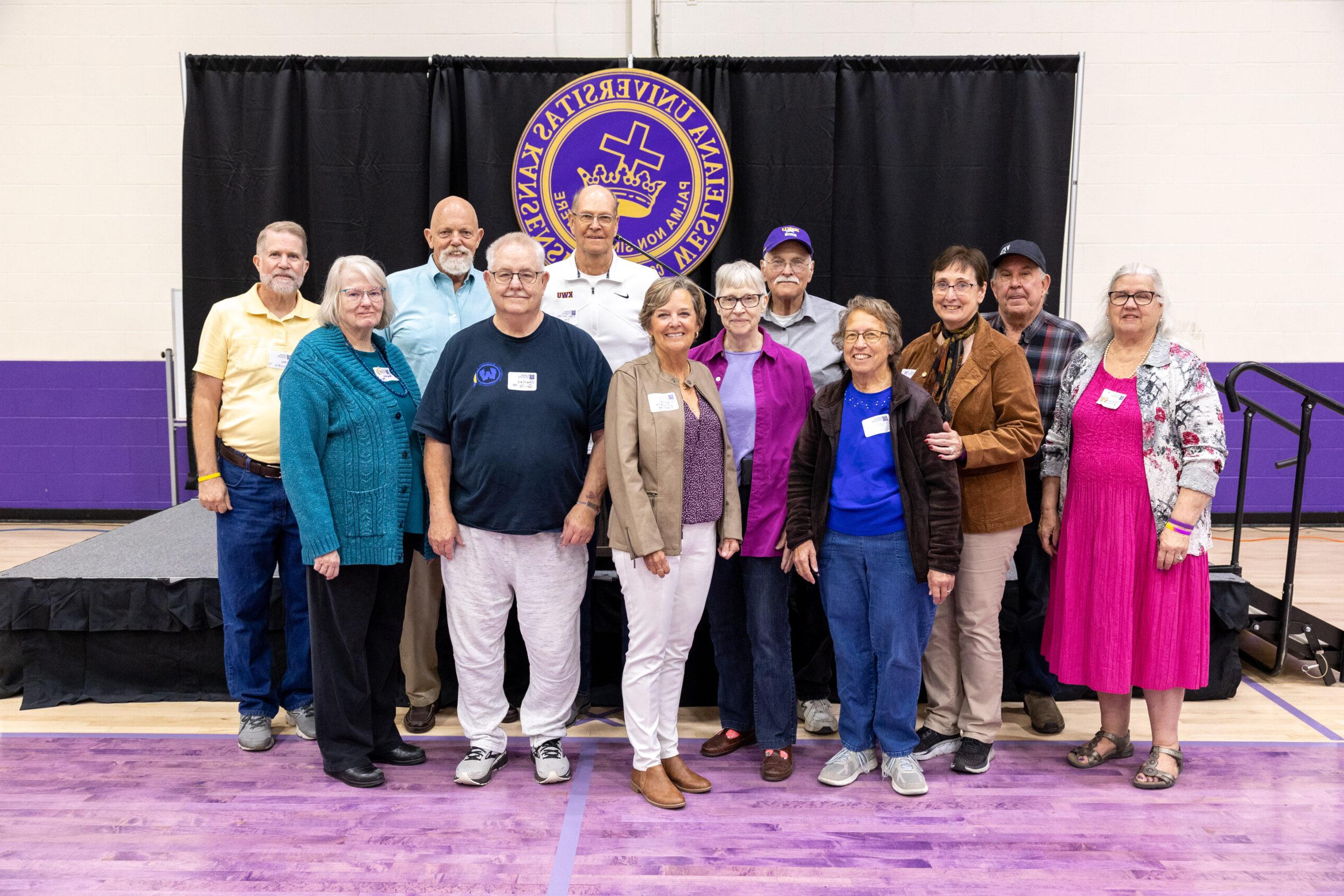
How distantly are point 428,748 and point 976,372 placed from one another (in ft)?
6.57

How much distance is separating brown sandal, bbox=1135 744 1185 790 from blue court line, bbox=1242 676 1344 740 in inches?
27.4

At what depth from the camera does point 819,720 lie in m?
2.93

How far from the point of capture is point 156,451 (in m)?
5.75

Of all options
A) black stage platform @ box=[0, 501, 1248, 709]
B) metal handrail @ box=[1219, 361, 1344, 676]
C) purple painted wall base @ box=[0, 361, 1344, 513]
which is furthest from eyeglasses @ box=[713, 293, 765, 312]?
purple painted wall base @ box=[0, 361, 1344, 513]

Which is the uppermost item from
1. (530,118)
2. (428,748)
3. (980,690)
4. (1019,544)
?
(530,118)

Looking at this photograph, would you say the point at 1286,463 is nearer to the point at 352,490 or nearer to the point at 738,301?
the point at 738,301

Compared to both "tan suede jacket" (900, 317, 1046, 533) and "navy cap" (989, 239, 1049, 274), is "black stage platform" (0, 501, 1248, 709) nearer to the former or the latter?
"tan suede jacket" (900, 317, 1046, 533)

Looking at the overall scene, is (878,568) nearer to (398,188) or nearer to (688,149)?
(688,149)

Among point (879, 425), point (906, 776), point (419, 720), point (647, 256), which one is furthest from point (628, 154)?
point (906, 776)

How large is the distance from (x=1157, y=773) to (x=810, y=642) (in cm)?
107

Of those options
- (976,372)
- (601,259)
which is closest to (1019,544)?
(976,372)

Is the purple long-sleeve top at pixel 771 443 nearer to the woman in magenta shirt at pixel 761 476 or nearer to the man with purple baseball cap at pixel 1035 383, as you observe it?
the woman in magenta shirt at pixel 761 476

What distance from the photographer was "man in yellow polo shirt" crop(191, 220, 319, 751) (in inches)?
105

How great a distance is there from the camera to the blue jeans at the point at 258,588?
2674 millimetres
